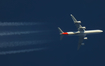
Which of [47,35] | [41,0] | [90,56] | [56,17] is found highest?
[41,0]

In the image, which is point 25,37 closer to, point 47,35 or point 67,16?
point 47,35

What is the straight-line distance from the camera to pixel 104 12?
4469 inches

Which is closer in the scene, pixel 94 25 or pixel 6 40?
pixel 6 40

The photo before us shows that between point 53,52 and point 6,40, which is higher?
point 6,40

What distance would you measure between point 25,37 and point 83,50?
96.3 feet

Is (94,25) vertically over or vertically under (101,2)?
under

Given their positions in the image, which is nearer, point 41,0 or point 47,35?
point 47,35

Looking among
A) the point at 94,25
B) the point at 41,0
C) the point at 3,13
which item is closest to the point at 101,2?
the point at 94,25

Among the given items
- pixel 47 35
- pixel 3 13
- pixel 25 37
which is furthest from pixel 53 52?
pixel 3 13

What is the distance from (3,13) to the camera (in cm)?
10881

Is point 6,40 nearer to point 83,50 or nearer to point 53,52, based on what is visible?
point 53,52

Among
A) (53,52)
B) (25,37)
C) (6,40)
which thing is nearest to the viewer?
(6,40)

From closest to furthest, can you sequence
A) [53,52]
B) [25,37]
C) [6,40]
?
[6,40]
[25,37]
[53,52]

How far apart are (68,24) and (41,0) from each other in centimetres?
1813
